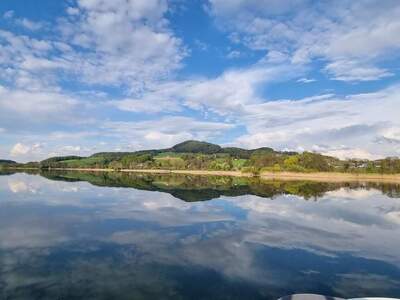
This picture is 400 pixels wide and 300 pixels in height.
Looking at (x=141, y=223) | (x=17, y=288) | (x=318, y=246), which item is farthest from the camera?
(x=141, y=223)

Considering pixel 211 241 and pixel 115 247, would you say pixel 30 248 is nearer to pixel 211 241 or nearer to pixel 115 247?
pixel 115 247

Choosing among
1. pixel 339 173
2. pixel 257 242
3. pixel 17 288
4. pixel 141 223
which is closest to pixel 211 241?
pixel 257 242

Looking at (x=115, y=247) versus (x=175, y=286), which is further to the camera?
(x=115, y=247)

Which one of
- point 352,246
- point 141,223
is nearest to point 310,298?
point 352,246

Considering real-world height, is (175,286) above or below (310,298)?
below

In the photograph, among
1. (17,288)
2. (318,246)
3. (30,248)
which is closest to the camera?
(17,288)

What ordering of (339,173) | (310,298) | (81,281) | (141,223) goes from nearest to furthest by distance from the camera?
(310,298), (81,281), (141,223), (339,173)

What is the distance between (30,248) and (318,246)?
13.5 m

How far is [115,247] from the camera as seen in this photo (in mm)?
17281

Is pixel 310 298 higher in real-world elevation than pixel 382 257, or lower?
higher

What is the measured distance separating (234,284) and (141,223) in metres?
13.0

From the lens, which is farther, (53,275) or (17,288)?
(53,275)

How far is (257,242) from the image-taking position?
1945 centimetres

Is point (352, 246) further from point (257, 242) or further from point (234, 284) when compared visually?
point (234, 284)
